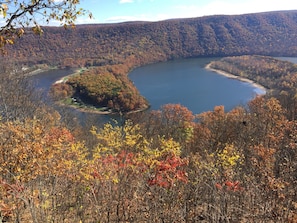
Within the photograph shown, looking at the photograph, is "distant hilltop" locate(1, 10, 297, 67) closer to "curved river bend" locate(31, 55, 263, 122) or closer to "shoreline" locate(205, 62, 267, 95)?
"shoreline" locate(205, 62, 267, 95)

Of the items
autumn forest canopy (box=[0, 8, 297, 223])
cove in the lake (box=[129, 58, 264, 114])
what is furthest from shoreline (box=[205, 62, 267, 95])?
autumn forest canopy (box=[0, 8, 297, 223])

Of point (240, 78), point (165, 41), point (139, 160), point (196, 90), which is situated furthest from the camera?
point (165, 41)

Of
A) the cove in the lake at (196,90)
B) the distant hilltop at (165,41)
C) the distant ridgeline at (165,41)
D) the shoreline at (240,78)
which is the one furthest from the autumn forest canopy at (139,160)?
the distant hilltop at (165,41)

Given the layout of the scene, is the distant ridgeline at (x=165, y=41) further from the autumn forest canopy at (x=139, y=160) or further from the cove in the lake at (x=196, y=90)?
the autumn forest canopy at (x=139, y=160)

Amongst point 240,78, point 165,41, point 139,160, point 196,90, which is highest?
point 165,41

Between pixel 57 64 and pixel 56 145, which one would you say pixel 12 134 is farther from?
pixel 57 64

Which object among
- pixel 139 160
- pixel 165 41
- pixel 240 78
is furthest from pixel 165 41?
pixel 139 160

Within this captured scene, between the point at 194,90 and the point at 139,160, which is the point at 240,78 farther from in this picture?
the point at 139,160

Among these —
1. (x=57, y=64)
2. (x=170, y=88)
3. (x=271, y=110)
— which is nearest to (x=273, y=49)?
(x=170, y=88)
